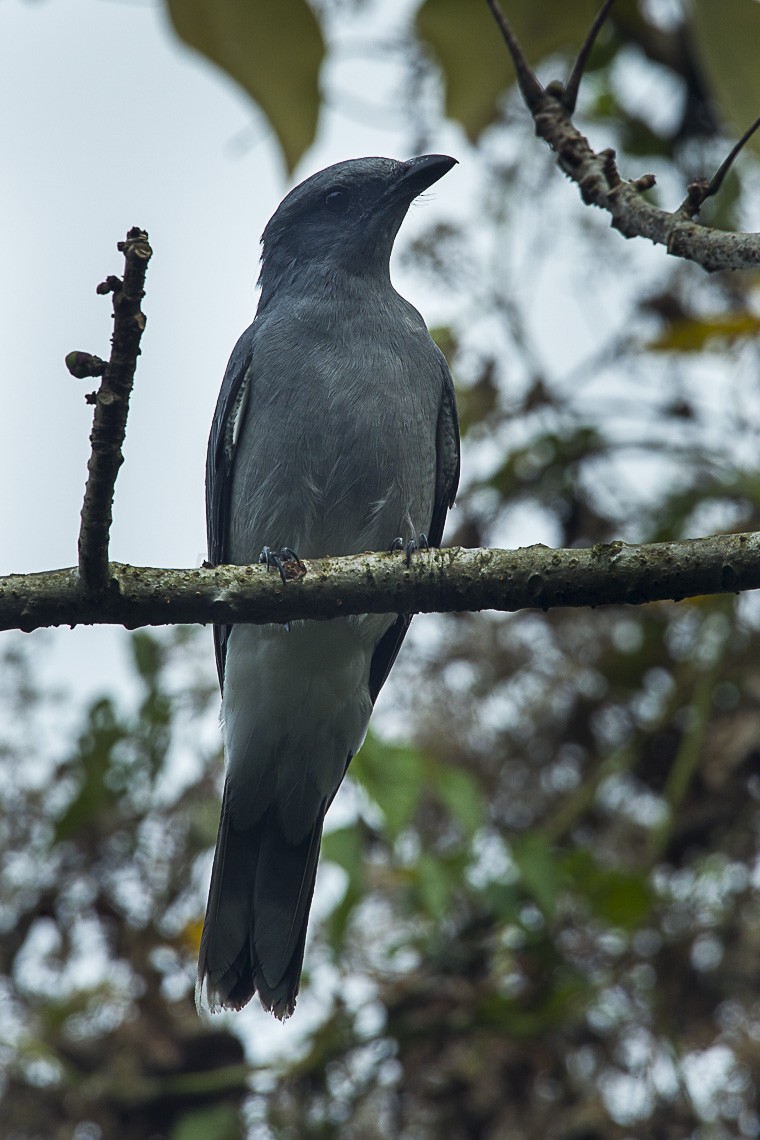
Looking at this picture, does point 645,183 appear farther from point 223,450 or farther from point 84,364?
point 223,450

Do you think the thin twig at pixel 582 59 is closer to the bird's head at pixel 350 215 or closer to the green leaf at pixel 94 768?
the bird's head at pixel 350 215

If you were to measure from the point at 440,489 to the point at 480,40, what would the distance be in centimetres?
238

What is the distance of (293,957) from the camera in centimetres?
521

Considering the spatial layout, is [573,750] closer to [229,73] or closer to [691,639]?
[691,639]

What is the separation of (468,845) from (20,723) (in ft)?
8.35

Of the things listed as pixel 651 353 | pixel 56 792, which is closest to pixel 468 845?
pixel 56 792

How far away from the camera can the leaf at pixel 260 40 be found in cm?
Result: 314

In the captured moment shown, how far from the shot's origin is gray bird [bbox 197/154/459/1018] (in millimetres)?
5094

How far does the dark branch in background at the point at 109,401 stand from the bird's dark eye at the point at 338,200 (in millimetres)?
3307

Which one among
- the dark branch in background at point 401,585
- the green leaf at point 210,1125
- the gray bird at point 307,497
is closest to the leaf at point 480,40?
the dark branch in background at point 401,585

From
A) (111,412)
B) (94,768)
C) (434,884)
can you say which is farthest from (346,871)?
(111,412)

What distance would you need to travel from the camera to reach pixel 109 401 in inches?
115

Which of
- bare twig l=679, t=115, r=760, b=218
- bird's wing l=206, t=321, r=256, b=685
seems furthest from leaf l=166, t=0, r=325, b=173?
bird's wing l=206, t=321, r=256, b=685

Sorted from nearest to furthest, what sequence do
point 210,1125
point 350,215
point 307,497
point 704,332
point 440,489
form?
point 307,497
point 210,1125
point 440,489
point 350,215
point 704,332
